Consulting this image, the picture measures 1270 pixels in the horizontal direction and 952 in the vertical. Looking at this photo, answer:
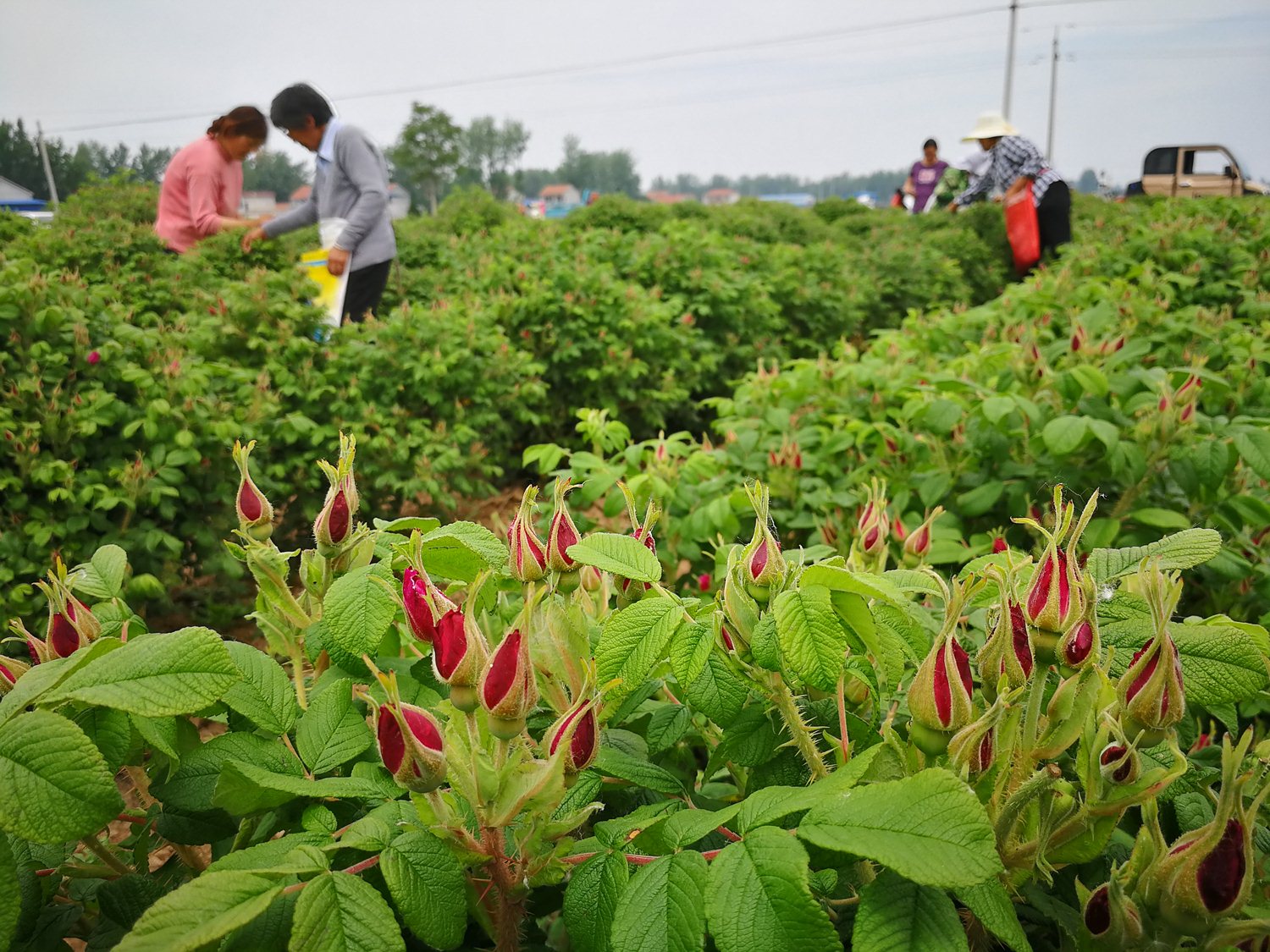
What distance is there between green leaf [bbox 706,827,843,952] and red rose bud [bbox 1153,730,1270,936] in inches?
8.5

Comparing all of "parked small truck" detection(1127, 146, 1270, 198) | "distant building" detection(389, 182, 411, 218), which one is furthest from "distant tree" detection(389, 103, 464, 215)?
"parked small truck" detection(1127, 146, 1270, 198)

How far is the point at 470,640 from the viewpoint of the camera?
1.94 ft

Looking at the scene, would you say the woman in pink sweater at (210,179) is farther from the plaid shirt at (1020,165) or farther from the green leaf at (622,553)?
the plaid shirt at (1020,165)

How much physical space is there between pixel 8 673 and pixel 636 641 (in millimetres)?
545

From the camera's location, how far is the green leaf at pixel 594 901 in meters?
0.60

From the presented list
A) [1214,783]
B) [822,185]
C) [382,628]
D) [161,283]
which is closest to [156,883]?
[382,628]

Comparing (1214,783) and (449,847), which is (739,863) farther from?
(1214,783)

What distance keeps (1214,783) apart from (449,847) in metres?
0.73

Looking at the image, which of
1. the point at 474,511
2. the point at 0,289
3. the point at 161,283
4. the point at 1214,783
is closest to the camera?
the point at 1214,783

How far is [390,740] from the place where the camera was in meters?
0.59

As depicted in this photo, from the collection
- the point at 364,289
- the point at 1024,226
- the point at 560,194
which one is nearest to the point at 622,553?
the point at 364,289

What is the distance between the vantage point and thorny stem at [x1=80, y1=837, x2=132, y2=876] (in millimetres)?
719

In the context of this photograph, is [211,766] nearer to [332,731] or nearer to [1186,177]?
[332,731]

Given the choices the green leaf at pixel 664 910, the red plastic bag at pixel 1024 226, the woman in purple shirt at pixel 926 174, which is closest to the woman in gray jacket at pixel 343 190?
the green leaf at pixel 664 910
